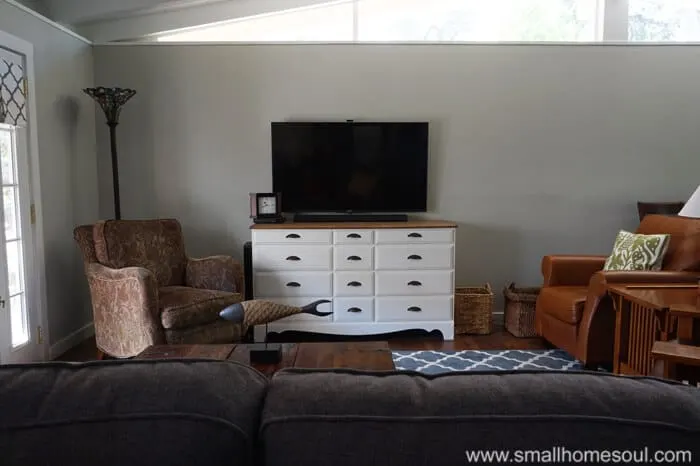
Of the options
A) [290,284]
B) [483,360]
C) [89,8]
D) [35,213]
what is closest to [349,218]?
[290,284]

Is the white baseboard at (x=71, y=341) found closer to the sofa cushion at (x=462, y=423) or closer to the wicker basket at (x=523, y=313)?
the wicker basket at (x=523, y=313)

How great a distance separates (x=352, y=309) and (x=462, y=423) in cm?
329

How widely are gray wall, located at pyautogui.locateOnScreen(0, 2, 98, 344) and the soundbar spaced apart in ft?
5.45

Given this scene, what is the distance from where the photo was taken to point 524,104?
4391mm

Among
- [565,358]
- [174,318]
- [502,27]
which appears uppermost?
[502,27]

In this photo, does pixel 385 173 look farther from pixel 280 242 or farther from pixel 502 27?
pixel 502 27

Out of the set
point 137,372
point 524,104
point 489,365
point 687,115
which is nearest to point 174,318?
point 489,365

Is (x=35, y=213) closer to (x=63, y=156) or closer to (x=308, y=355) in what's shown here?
(x=63, y=156)

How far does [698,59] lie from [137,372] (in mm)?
5038

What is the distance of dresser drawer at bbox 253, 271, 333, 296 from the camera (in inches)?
155

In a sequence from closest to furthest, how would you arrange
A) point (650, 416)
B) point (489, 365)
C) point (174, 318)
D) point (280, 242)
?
point (650, 416), point (174, 318), point (489, 365), point (280, 242)

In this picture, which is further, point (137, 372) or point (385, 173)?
point (385, 173)

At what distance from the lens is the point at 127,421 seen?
735 mm

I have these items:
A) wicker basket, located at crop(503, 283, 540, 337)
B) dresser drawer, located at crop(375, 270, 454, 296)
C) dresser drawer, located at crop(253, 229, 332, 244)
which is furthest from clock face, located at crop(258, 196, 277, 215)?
wicker basket, located at crop(503, 283, 540, 337)
